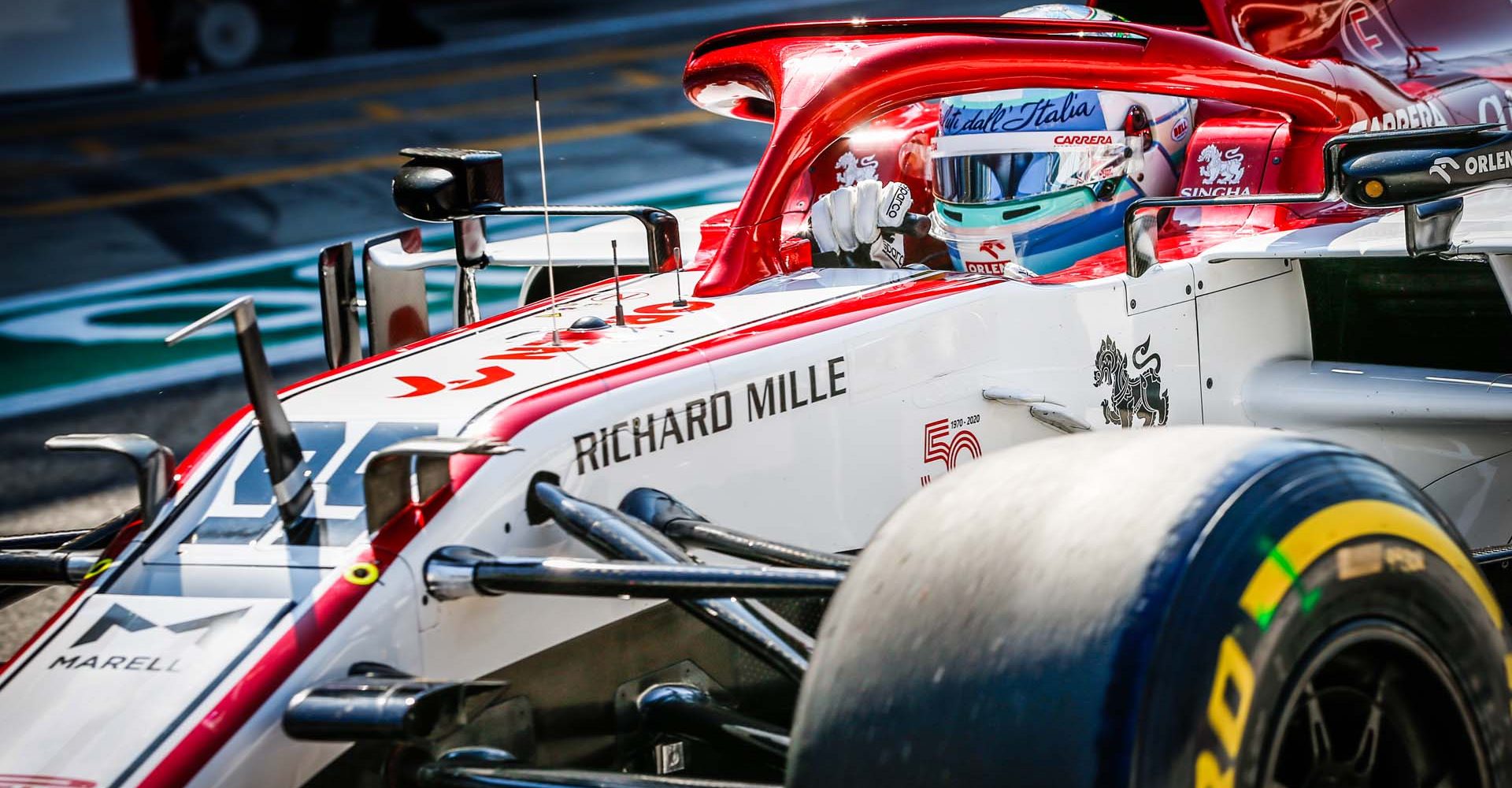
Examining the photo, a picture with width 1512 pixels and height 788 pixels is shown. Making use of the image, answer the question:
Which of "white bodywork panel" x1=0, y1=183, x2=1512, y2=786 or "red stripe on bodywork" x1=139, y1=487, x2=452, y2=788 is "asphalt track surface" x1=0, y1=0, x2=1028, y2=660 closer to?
"white bodywork panel" x1=0, y1=183, x2=1512, y2=786

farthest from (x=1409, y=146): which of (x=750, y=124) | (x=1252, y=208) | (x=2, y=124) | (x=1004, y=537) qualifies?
(x=2, y=124)

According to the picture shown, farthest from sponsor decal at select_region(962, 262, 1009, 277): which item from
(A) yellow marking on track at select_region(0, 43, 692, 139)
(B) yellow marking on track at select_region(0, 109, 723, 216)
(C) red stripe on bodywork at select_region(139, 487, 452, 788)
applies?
(A) yellow marking on track at select_region(0, 43, 692, 139)

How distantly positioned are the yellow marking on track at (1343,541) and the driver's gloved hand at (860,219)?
2068 mm

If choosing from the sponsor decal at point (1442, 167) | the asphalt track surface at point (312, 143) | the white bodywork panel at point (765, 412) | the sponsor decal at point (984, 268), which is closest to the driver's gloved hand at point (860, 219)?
the sponsor decal at point (984, 268)

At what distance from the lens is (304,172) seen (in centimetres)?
1273

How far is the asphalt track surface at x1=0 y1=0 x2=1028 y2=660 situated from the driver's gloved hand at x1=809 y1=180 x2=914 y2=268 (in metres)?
3.67

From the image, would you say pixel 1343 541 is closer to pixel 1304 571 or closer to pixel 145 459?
pixel 1304 571

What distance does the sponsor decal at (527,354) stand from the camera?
3.12m

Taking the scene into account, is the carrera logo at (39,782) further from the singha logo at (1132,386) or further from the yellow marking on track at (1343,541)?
the singha logo at (1132,386)

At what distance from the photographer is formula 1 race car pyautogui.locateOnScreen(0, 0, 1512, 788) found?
77.1 inches

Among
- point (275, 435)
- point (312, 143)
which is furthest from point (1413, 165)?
point (312, 143)

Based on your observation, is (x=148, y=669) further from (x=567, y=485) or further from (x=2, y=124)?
(x=2, y=124)

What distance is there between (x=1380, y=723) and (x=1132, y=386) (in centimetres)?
162

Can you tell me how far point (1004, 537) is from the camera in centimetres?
202
